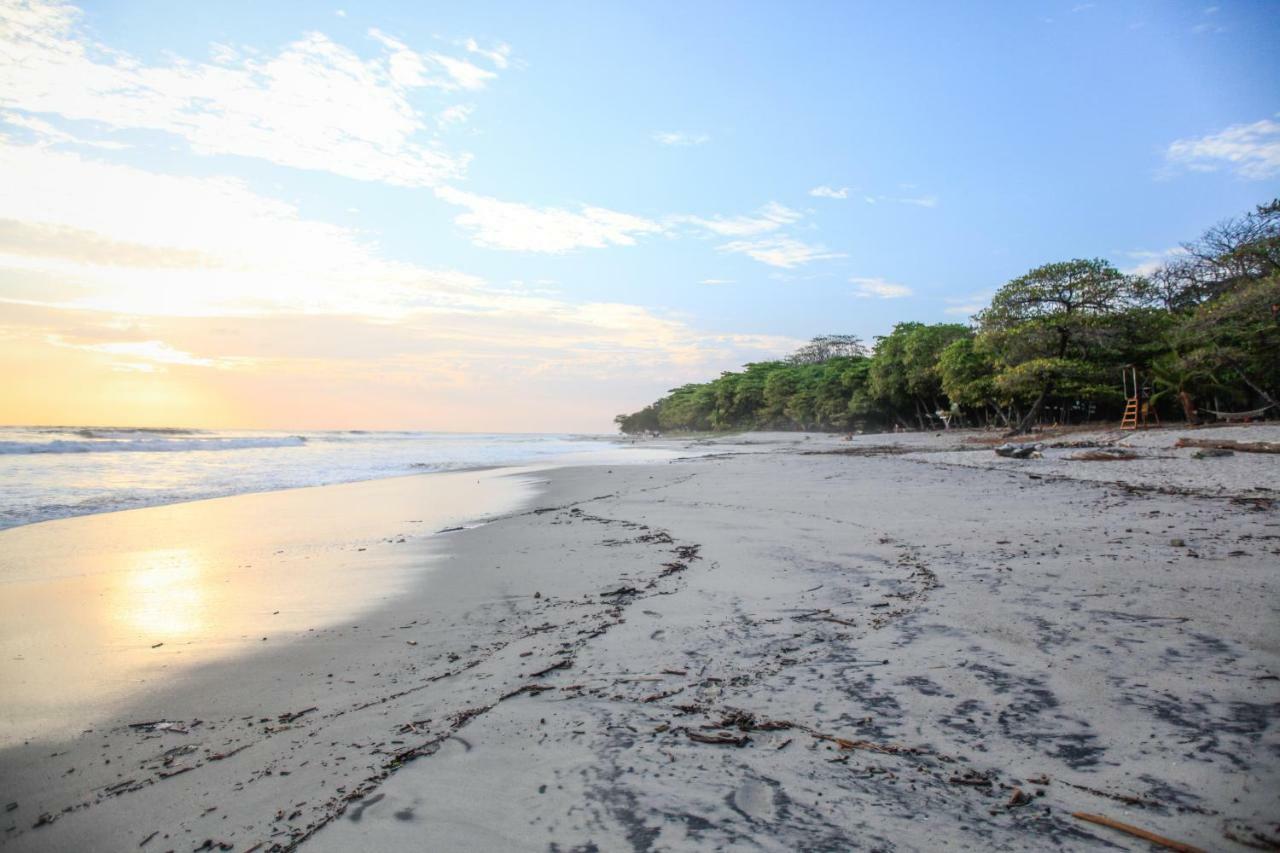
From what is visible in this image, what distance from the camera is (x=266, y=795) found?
6.50ft

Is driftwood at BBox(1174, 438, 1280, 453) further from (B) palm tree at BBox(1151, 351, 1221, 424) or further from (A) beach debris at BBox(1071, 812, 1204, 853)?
(A) beach debris at BBox(1071, 812, 1204, 853)

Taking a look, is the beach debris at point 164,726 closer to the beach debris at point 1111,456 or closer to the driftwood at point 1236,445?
the beach debris at point 1111,456

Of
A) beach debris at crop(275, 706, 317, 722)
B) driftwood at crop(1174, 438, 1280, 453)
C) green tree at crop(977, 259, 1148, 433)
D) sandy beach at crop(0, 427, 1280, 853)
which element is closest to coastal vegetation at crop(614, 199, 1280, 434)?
green tree at crop(977, 259, 1148, 433)

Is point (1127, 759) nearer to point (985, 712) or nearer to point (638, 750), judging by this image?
point (985, 712)

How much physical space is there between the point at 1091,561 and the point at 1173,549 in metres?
0.73

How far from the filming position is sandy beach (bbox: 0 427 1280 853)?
173cm

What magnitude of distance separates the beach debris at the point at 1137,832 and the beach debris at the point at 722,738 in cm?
92

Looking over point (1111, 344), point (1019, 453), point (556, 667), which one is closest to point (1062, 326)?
point (1111, 344)

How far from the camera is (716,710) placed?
7.68 ft

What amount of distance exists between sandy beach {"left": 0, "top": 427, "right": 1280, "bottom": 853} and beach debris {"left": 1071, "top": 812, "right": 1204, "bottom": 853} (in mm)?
17

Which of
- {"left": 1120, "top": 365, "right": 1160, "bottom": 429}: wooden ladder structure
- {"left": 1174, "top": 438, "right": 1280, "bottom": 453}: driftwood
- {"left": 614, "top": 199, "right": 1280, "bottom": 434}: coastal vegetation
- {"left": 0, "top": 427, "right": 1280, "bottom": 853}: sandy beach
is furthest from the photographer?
{"left": 1120, "top": 365, "right": 1160, "bottom": 429}: wooden ladder structure

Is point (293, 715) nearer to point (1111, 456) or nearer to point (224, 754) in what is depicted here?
point (224, 754)

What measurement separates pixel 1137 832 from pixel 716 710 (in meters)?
1.23

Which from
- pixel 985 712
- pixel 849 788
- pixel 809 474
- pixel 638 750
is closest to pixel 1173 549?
pixel 985 712
